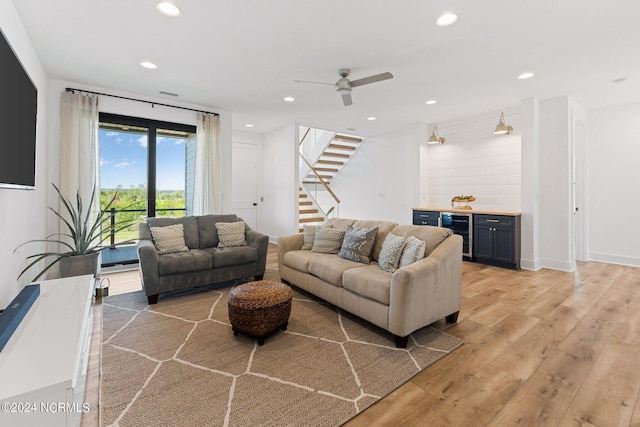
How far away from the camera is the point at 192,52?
10.5 feet

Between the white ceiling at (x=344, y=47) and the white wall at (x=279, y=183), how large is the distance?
1.78 metres

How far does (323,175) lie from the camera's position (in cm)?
875

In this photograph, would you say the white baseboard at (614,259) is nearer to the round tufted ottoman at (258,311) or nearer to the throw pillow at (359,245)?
the throw pillow at (359,245)

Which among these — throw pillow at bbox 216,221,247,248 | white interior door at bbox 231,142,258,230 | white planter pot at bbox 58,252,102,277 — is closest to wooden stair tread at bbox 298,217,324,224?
white interior door at bbox 231,142,258,230

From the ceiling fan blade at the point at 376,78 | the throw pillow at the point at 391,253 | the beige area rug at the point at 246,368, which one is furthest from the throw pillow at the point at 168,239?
the ceiling fan blade at the point at 376,78

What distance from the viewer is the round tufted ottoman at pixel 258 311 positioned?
2.36 m

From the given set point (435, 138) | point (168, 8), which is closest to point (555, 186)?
point (435, 138)

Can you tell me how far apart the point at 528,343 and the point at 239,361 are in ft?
7.59

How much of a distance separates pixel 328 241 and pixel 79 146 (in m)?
3.70

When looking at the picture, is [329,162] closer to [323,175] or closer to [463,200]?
[323,175]

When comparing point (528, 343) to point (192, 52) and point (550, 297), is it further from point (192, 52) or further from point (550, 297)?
point (192, 52)

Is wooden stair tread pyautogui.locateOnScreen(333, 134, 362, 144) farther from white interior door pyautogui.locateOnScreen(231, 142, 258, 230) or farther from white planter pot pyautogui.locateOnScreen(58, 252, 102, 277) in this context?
white planter pot pyautogui.locateOnScreen(58, 252, 102, 277)

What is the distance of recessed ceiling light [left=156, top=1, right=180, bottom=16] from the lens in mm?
2371

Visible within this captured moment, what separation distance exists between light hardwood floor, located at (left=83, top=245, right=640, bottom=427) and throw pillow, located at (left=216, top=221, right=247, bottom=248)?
6.53ft
